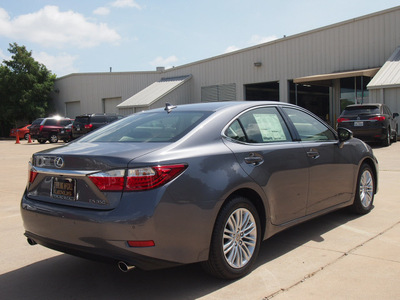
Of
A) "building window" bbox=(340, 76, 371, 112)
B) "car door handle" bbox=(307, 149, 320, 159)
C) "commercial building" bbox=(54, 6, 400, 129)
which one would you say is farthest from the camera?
"building window" bbox=(340, 76, 371, 112)

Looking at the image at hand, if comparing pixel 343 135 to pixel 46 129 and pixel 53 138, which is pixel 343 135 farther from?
pixel 53 138

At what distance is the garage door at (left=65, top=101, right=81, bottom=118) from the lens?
3992 cm

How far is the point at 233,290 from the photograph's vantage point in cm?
317

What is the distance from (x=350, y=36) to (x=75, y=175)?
68.2 ft

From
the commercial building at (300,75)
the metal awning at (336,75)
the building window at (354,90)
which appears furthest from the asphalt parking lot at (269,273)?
the building window at (354,90)

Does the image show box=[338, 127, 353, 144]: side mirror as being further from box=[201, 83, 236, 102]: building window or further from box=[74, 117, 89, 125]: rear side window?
box=[201, 83, 236, 102]: building window

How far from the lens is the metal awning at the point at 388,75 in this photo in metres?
17.3

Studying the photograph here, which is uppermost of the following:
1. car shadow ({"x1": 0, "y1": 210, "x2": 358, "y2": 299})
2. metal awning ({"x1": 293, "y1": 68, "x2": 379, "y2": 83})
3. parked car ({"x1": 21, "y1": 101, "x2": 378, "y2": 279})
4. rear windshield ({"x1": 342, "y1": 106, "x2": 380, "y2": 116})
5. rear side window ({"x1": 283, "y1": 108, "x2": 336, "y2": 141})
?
metal awning ({"x1": 293, "y1": 68, "x2": 379, "y2": 83})

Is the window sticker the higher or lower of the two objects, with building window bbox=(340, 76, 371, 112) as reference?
lower

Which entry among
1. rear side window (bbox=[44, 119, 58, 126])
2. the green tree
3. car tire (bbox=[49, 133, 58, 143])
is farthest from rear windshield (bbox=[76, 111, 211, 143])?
the green tree

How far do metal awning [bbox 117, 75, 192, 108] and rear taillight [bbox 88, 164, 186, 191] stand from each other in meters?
25.2

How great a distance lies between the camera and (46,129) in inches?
1034

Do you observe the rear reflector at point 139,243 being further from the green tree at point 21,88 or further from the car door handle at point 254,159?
the green tree at point 21,88

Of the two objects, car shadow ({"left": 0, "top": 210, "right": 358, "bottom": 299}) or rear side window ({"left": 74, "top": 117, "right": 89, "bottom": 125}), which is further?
rear side window ({"left": 74, "top": 117, "right": 89, "bottom": 125})
